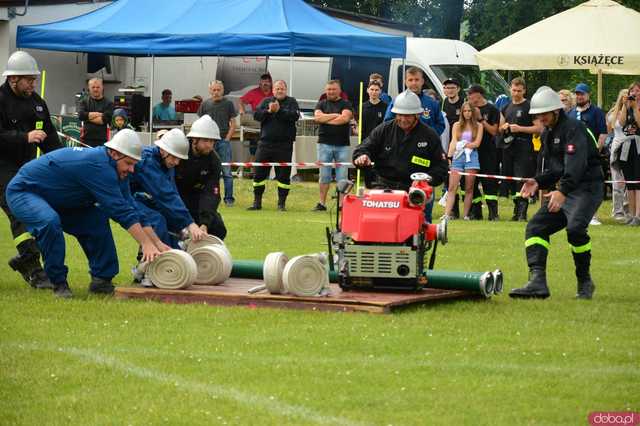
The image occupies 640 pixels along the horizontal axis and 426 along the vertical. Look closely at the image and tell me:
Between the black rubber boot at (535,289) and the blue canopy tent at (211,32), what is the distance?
12.9 m

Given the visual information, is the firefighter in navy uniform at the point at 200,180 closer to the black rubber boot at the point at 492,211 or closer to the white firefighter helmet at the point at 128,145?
the white firefighter helmet at the point at 128,145

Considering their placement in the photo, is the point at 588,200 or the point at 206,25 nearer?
the point at 588,200

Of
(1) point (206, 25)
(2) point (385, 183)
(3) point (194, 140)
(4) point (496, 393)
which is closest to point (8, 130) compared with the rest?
(3) point (194, 140)

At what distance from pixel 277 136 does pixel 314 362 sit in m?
14.2

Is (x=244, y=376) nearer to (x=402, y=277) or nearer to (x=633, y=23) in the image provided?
(x=402, y=277)

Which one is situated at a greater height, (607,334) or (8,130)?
(8,130)

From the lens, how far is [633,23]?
23.8 m

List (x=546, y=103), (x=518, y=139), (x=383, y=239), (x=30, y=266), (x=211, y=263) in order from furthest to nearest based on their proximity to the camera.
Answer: (x=518, y=139) → (x=30, y=266) → (x=546, y=103) → (x=211, y=263) → (x=383, y=239)

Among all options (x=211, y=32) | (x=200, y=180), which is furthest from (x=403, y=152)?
(x=211, y=32)

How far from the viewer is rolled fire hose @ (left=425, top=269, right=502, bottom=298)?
11.0 meters

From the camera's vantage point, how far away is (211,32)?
24.7 metres

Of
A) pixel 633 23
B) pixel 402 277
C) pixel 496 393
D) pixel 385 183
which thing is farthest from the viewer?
pixel 633 23

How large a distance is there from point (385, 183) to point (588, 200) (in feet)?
6.45

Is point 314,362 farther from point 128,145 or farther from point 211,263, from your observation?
point 211,263
